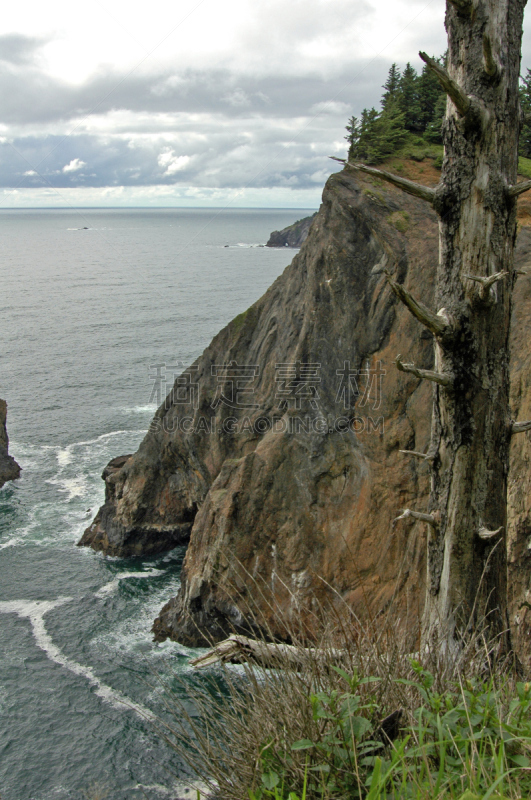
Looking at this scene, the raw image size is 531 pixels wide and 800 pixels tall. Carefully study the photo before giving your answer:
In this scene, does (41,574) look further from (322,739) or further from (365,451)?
(322,739)

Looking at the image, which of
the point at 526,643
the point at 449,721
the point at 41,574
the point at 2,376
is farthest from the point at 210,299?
the point at 449,721

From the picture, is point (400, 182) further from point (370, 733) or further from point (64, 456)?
point (64, 456)

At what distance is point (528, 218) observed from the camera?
22.0 meters

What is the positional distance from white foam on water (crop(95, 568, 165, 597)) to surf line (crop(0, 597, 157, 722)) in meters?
1.49

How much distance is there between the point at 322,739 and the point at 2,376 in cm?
6145

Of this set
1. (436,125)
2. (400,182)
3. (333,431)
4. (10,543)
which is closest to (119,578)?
(10,543)

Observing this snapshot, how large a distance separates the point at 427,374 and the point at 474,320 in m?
0.75

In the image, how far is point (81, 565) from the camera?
1235 inches

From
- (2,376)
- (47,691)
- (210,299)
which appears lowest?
(47,691)

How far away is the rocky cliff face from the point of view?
21609 mm

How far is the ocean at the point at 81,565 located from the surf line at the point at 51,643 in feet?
0.22

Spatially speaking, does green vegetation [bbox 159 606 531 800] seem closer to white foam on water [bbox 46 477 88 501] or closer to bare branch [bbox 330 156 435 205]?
bare branch [bbox 330 156 435 205]

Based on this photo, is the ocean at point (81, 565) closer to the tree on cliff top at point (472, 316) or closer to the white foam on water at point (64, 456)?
the white foam on water at point (64, 456)

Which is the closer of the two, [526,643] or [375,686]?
[375,686]
